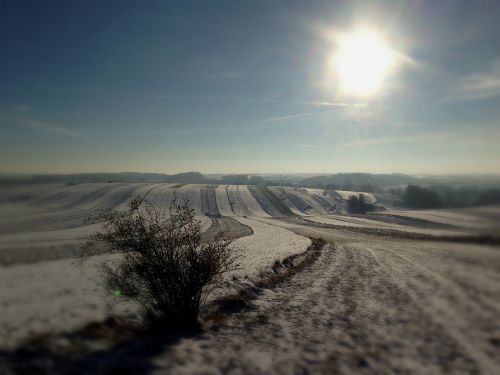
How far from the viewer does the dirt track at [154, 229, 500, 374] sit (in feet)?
25.8

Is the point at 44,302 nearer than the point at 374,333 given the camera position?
No

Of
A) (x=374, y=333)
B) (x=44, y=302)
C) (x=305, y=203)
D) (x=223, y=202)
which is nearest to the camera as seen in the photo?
(x=374, y=333)

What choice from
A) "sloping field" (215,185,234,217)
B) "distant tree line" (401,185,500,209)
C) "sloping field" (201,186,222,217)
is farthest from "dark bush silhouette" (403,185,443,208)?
"sloping field" (215,185,234,217)

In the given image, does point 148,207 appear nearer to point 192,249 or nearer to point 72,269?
point 192,249

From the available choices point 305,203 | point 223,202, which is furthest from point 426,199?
point 305,203

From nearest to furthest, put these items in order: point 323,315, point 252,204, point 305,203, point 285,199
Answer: point 323,315 < point 252,204 < point 305,203 < point 285,199

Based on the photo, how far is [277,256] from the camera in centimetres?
2508

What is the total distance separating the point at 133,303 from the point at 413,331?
1008 centimetres

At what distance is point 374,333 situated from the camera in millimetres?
10055

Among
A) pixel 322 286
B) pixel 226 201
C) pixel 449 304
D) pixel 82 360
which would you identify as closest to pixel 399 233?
pixel 322 286

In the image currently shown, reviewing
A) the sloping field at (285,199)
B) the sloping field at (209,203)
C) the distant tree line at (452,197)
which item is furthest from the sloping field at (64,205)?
the sloping field at (285,199)

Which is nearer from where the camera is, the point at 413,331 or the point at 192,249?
the point at 413,331

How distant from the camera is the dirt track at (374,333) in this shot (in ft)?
25.8

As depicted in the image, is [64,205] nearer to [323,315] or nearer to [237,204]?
[237,204]
